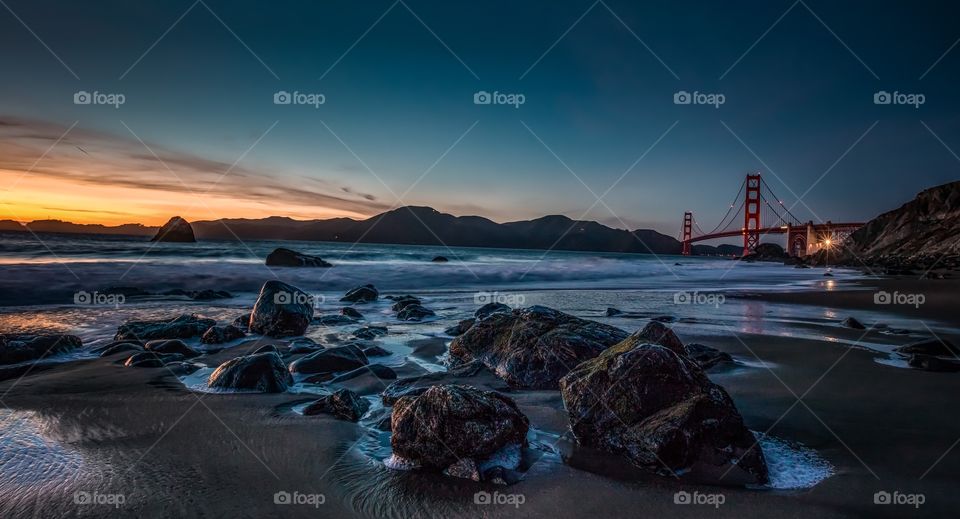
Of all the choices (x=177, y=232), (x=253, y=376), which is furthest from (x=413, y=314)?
(x=177, y=232)

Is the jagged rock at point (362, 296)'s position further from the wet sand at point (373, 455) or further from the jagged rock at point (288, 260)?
the jagged rock at point (288, 260)

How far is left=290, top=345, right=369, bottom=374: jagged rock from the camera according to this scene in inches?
228

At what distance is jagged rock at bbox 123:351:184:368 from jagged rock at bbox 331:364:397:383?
8.21 ft

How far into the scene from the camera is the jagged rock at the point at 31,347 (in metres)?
5.87

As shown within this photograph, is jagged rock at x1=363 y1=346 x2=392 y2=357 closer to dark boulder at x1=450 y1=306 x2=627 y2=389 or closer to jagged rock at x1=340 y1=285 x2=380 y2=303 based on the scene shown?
dark boulder at x1=450 y1=306 x2=627 y2=389

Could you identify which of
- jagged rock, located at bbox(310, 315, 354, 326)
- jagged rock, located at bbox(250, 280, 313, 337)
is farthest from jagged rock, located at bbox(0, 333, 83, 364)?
jagged rock, located at bbox(310, 315, 354, 326)

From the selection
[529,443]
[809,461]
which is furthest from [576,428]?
[809,461]

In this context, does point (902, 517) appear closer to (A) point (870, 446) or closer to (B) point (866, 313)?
(A) point (870, 446)

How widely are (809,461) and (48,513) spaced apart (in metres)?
4.88

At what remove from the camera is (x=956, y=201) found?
5609 cm

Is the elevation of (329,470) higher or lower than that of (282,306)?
lower

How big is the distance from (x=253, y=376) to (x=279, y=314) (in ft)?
11.9

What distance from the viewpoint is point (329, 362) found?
5.88 metres

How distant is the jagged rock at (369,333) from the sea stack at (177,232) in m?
69.8
